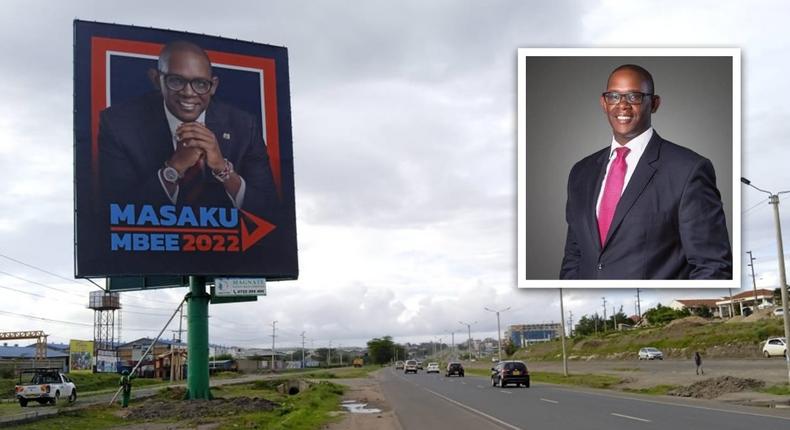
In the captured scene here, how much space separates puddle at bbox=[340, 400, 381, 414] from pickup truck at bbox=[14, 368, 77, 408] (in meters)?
13.7

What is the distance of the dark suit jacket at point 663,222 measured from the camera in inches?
859

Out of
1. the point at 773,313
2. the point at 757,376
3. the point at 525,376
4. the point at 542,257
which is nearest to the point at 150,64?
the point at 542,257

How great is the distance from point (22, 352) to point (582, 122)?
92.5 meters

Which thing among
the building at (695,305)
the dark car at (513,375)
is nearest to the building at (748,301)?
the building at (695,305)

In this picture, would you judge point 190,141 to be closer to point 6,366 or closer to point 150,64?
point 150,64

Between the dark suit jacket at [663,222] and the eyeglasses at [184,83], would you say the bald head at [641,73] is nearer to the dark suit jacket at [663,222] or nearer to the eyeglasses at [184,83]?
the dark suit jacket at [663,222]

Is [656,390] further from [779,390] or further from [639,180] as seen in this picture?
[639,180]

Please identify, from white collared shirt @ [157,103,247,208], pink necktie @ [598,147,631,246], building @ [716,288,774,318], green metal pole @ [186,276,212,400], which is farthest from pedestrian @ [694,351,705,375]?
→ building @ [716,288,774,318]

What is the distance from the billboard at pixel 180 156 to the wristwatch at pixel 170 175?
39mm

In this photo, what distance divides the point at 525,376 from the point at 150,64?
2611 cm

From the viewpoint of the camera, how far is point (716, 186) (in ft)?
74.7

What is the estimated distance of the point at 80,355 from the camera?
82.5 m

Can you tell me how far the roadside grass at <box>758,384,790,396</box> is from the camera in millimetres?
26987

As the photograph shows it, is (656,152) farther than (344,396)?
No
